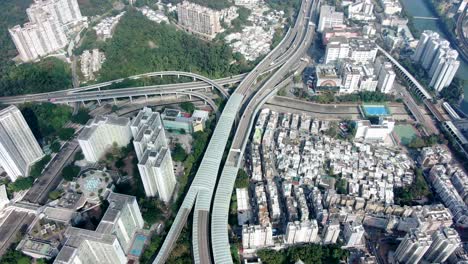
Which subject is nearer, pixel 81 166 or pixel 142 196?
pixel 142 196

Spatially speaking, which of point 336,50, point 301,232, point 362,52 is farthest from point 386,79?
point 301,232

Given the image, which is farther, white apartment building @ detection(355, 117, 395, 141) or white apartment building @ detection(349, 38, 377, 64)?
white apartment building @ detection(349, 38, 377, 64)

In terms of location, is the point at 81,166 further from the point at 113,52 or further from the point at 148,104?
the point at 113,52

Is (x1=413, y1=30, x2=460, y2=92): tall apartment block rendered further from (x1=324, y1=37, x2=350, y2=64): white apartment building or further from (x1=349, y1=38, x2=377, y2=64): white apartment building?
(x1=324, y1=37, x2=350, y2=64): white apartment building

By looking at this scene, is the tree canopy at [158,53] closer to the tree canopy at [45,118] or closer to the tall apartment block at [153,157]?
the tree canopy at [45,118]

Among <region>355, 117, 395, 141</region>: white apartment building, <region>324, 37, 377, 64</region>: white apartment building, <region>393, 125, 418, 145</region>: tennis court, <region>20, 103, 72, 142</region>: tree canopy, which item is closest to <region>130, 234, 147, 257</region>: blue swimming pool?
<region>20, 103, 72, 142</region>: tree canopy

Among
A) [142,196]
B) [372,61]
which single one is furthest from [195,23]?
[142,196]
